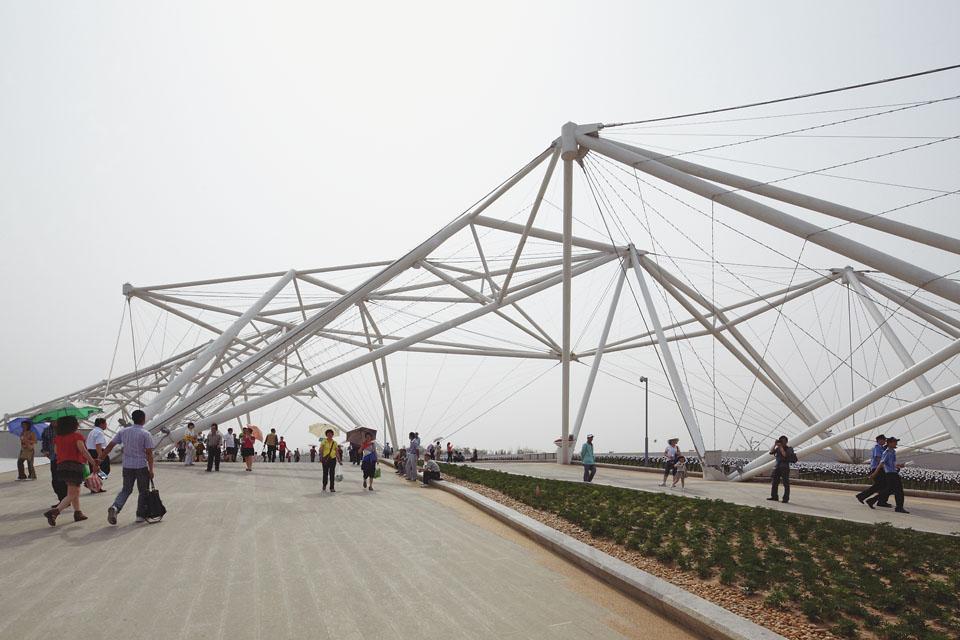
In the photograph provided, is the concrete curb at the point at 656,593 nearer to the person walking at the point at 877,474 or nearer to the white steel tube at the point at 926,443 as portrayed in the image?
the person walking at the point at 877,474

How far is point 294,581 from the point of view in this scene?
6.45 metres

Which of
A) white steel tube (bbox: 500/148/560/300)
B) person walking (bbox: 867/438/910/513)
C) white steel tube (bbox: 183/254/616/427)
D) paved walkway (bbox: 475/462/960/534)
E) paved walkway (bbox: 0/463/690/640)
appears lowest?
paved walkway (bbox: 475/462/960/534)

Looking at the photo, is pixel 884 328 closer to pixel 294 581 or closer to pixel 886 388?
pixel 886 388

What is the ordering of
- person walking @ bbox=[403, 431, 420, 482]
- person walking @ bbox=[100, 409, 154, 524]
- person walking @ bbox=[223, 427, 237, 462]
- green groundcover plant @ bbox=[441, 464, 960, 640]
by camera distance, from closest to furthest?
green groundcover plant @ bbox=[441, 464, 960, 640] < person walking @ bbox=[100, 409, 154, 524] < person walking @ bbox=[403, 431, 420, 482] < person walking @ bbox=[223, 427, 237, 462]

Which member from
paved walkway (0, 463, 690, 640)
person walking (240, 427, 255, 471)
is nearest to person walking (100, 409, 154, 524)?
paved walkway (0, 463, 690, 640)

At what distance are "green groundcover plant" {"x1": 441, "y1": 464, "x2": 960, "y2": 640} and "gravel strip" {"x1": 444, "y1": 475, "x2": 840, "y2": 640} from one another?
10 centimetres

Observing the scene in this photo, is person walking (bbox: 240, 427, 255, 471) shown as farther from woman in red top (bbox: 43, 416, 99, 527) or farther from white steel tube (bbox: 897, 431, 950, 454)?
white steel tube (bbox: 897, 431, 950, 454)

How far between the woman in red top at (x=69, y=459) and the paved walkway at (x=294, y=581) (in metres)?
0.36

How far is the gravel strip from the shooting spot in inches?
202

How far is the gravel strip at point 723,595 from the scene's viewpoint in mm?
5121

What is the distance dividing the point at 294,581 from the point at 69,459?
5.30 metres

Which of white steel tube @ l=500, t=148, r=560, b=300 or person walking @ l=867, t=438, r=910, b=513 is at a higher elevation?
white steel tube @ l=500, t=148, r=560, b=300

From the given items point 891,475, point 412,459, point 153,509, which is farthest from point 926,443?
point 153,509

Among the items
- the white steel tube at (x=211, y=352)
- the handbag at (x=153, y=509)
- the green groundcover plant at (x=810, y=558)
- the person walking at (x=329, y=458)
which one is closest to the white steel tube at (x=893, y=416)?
the green groundcover plant at (x=810, y=558)
